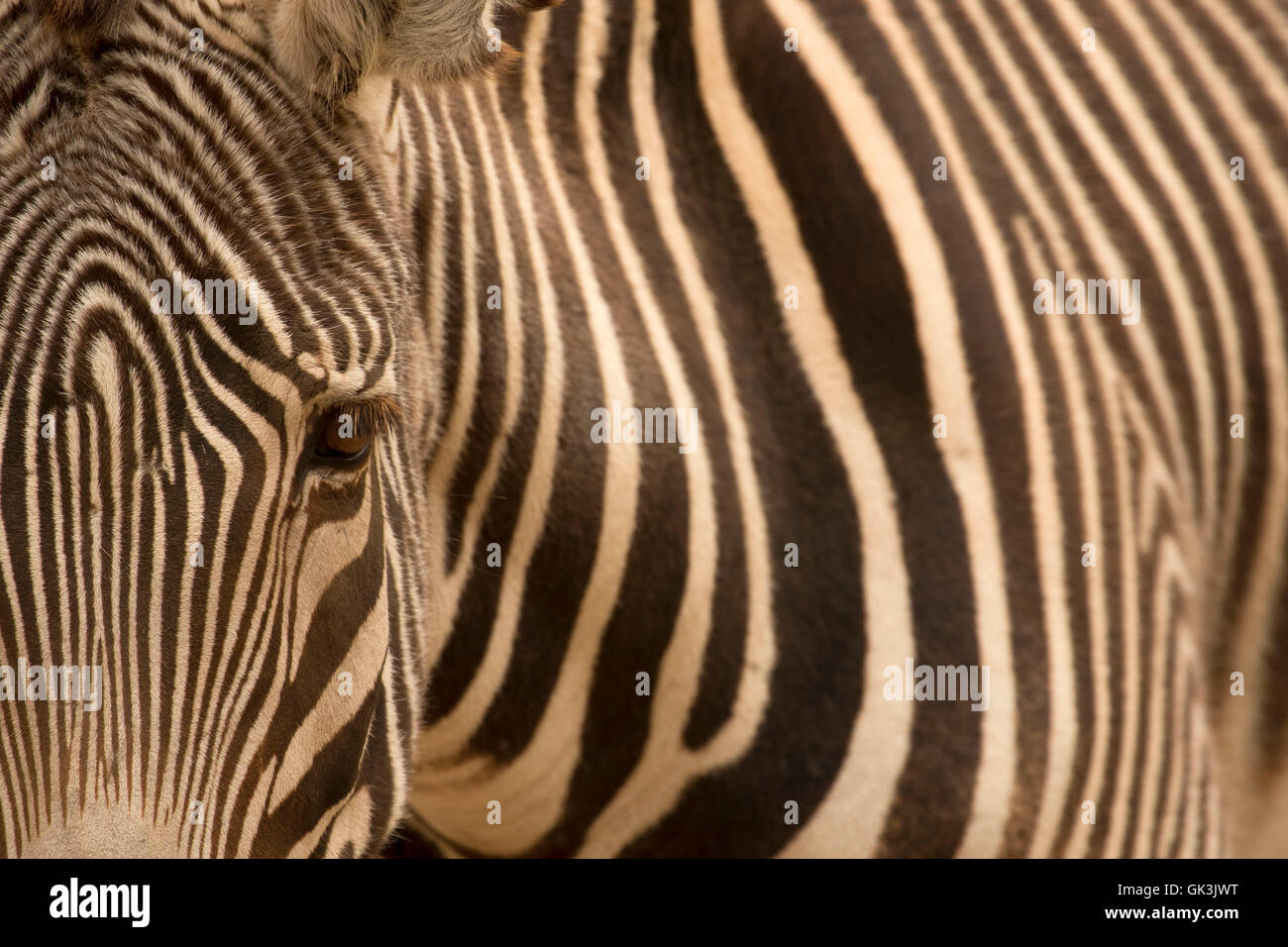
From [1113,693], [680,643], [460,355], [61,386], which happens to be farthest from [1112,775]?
[61,386]

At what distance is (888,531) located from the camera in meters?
2.30

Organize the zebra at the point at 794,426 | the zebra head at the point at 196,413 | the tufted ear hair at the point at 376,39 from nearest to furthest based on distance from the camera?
the zebra head at the point at 196,413, the tufted ear hair at the point at 376,39, the zebra at the point at 794,426

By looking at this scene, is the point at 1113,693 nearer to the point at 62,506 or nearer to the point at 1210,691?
the point at 1210,691

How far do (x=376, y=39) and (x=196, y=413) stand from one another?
63cm

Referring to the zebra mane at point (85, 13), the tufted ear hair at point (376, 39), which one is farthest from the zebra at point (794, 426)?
the zebra mane at point (85, 13)

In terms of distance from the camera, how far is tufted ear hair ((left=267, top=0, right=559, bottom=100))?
5.67 feet

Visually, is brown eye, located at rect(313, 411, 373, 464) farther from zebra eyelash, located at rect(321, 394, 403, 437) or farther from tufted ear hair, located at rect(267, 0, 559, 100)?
tufted ear hair, located at rect(267, 0, 559, 100)

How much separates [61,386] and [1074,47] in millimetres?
2148

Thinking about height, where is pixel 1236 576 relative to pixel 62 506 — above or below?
below

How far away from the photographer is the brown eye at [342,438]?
64.6 inches

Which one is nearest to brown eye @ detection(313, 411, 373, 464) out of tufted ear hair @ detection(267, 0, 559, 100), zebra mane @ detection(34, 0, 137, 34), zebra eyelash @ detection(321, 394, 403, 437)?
zebra eyelash @ detection(321, 394, 403, 437)

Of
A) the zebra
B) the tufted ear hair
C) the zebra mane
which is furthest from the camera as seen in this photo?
the zebra

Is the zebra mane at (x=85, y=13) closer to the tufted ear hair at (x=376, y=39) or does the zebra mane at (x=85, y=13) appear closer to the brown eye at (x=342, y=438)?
the tufted ear hair at (x=376, y=39)

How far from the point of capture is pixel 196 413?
1.52 m
